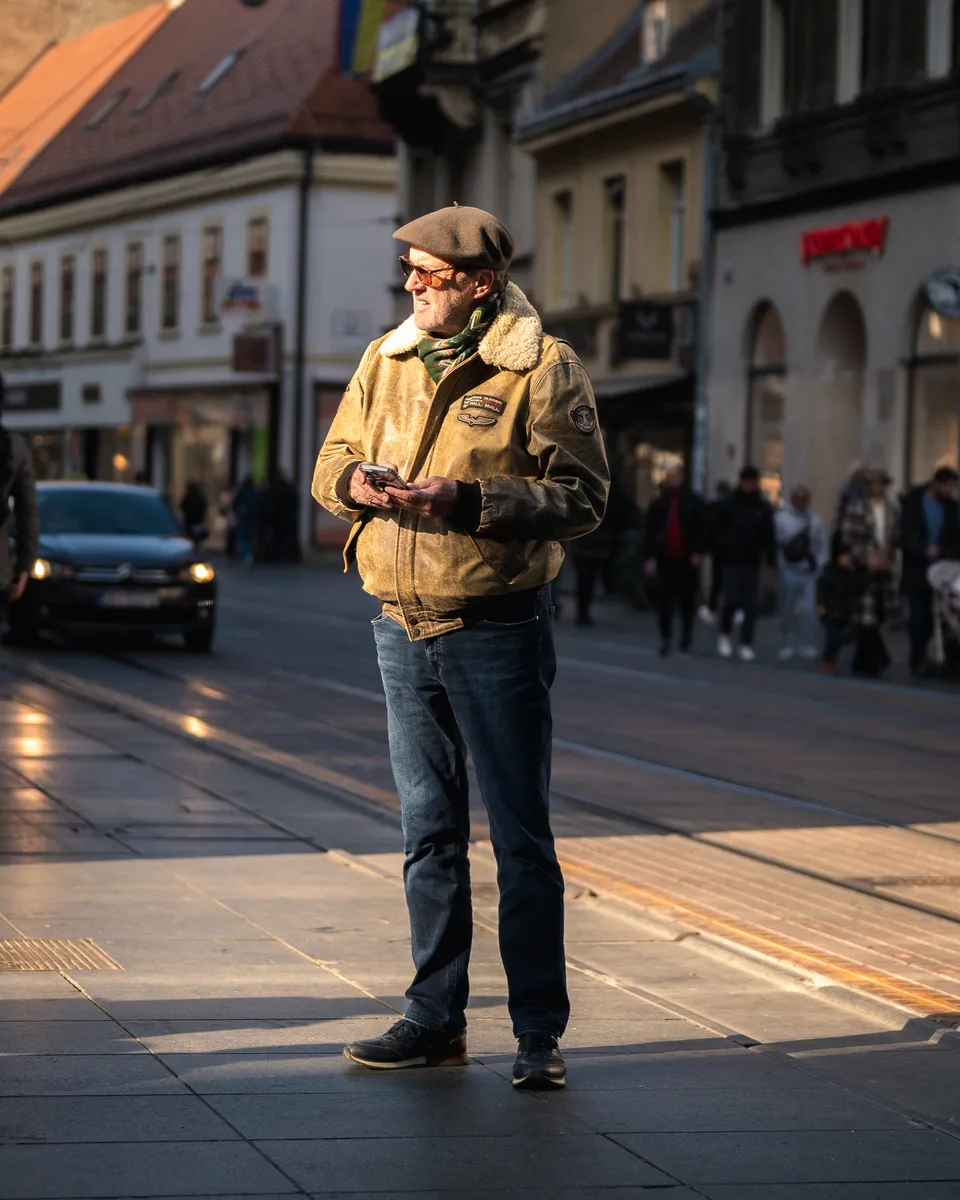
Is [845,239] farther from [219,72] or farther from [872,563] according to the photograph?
[219,72]

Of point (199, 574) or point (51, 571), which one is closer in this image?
point (51, 571)

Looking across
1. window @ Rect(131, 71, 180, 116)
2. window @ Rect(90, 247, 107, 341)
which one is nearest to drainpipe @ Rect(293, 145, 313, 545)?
window @ Rect(131, 71, 180, 116)

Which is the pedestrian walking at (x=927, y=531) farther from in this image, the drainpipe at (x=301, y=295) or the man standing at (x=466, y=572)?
the drainpipe at (x=301, y=295)

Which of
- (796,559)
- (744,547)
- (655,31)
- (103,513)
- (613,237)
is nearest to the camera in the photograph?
(744,547)

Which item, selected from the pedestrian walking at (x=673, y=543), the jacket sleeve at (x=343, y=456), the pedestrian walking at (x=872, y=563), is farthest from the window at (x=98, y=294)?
the jacket sleeve at (x=343, y=456)

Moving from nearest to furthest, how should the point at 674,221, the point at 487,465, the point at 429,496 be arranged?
the point at 429,496 < the point at 487,465 < the point at 674,221

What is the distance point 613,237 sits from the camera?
38938mm

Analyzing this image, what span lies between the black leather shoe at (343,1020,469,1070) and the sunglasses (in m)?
1.73

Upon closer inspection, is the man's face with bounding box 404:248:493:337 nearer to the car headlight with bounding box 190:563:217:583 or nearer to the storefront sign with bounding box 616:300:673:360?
the car headlight with bounding box 190:563:217:583

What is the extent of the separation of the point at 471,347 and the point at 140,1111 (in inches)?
72.8

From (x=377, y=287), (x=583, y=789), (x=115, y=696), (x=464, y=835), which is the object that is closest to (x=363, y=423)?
(x=464, y=835)

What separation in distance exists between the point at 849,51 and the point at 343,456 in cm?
2616

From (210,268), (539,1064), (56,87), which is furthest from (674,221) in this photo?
(56,87)

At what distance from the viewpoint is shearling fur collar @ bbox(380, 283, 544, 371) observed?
575 centimetres
